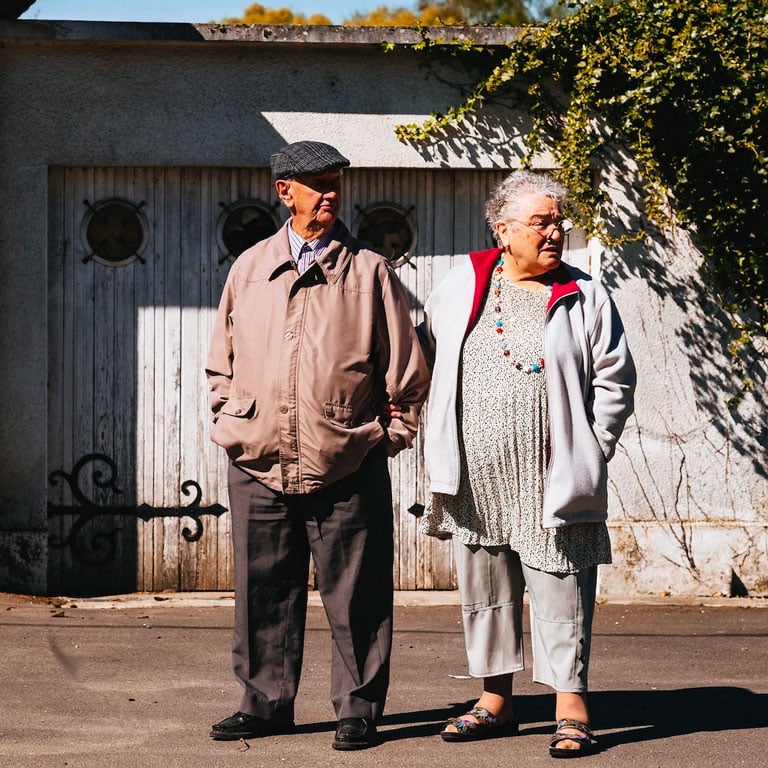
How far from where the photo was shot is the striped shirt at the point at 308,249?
445 centimetres

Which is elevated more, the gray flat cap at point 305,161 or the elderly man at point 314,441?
the gray flat cap at point 305,161

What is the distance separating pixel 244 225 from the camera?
7.60 metres

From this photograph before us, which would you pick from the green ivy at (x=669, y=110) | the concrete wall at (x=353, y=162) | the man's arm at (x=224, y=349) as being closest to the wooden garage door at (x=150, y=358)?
the concrete wall at (x=353, y=162)

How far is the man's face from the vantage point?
438cm

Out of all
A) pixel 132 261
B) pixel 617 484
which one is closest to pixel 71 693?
pixel 132 261

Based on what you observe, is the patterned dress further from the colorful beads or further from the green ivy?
the green ivy

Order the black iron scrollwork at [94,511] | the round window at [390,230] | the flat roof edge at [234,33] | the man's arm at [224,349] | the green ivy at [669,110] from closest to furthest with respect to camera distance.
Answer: the man's arm at [224,349], the green ivy at [669,110], the flat roof edge at [234,33], the black iron scrollwork at [94,511], the round window at [390,230]

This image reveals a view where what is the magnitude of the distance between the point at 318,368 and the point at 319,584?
74cm

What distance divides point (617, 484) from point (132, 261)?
10.0 ft

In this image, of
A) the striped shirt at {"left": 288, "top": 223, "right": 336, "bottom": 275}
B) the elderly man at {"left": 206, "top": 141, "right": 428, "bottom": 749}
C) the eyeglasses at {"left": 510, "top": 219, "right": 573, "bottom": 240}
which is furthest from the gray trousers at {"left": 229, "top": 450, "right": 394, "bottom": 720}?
the eyeglasses at {"left": 510, "top": 219, "right": 573, "bottom": 240}

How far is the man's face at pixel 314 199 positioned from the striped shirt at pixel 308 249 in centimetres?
3

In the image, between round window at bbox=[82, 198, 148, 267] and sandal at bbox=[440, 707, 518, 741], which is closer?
sandal at bbox=[440, 707, 518, 741]

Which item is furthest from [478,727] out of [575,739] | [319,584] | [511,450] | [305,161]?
[305,161]

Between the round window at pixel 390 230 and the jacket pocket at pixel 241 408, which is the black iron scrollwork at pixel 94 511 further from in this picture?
the jacket pocket at pixel 241 408
